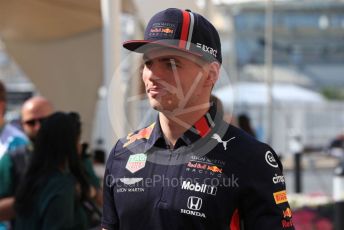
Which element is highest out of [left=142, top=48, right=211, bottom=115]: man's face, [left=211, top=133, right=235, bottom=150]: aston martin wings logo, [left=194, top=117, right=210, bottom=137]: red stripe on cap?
[left=142, top=48, right=211, bottom=115]: man's face

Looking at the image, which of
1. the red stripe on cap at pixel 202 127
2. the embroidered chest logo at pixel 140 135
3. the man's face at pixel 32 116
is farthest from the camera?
the man's face at pixel 32 116

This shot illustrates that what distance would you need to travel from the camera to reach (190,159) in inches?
66.9

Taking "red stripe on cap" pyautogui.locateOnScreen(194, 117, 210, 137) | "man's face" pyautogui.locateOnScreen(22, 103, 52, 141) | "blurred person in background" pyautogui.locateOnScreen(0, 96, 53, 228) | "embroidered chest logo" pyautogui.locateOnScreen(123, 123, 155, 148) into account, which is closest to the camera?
"red stripe on cap" pyautogui.locateOnScreen(194, 117, 210, 137)

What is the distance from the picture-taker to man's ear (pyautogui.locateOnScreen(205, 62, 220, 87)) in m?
1.73

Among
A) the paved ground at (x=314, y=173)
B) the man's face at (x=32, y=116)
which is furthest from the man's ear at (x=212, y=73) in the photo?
the paved ground at (x=314, y=173)

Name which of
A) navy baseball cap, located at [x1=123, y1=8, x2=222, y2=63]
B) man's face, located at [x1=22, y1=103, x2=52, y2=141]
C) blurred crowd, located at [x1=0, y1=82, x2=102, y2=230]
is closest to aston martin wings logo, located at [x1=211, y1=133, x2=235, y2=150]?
navy baseball cap, located at [x1=123, y1=8, x2=222, y2=63]

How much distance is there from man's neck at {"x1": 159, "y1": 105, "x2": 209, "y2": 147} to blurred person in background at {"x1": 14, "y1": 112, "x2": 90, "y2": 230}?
130 cm

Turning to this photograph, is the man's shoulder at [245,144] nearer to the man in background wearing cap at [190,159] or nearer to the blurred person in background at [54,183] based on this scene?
the man in background wearing cap at [190,159]

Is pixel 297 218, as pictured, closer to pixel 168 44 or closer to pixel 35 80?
pixel 168 44

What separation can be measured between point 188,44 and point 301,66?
3569cm

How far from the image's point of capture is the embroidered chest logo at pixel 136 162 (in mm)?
1751

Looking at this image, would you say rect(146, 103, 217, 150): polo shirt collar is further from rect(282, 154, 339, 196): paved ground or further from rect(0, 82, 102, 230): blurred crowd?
rect(282, 154, 339, 196): paved ground

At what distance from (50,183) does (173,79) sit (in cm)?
147

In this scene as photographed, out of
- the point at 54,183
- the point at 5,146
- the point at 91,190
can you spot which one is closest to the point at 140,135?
the point at 54,183
